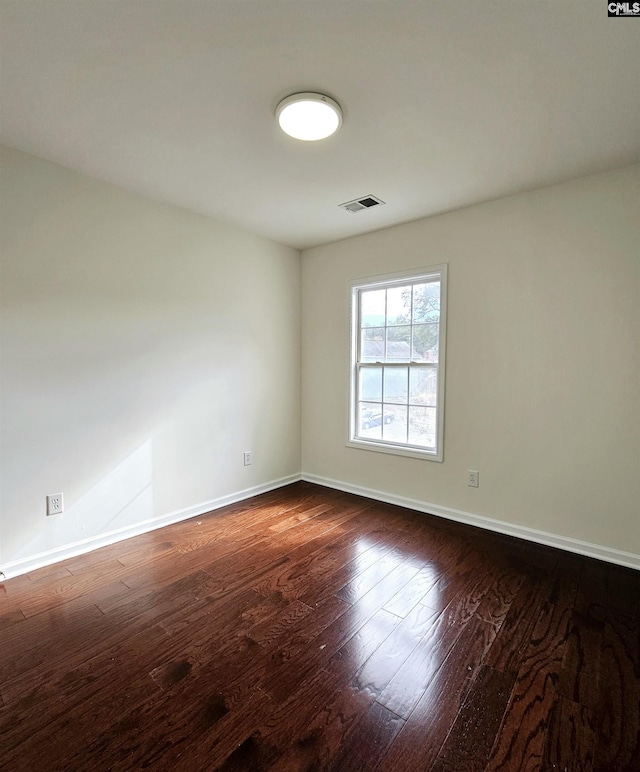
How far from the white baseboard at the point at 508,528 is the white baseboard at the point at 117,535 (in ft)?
3.34

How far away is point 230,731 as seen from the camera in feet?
4.34

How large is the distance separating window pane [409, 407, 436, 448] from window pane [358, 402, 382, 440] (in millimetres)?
338

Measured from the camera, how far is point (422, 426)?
339 centimetres

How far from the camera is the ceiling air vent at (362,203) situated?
2883 millimetres

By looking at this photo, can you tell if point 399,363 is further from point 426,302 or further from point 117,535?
point 117,535

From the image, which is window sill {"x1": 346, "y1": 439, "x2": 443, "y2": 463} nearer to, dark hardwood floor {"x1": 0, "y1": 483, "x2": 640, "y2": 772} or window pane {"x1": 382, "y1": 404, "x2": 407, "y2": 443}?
window pane {"x1": 382, "y1": 404, "x2": 407, "y2": 443}

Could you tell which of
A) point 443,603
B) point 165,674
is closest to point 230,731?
point 165,674

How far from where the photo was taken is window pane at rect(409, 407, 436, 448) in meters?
3.33

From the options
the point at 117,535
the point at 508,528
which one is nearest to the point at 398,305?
the point at 508,528

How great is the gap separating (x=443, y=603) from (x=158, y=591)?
157 cm

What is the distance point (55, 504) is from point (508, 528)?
3179 mm

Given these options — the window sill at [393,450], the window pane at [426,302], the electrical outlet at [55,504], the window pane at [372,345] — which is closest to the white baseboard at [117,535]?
the electrical outlet at [55,504]

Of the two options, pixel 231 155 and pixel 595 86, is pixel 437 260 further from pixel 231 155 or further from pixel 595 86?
pixel 231 155

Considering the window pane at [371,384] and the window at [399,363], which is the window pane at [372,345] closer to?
the window at [399,363]
